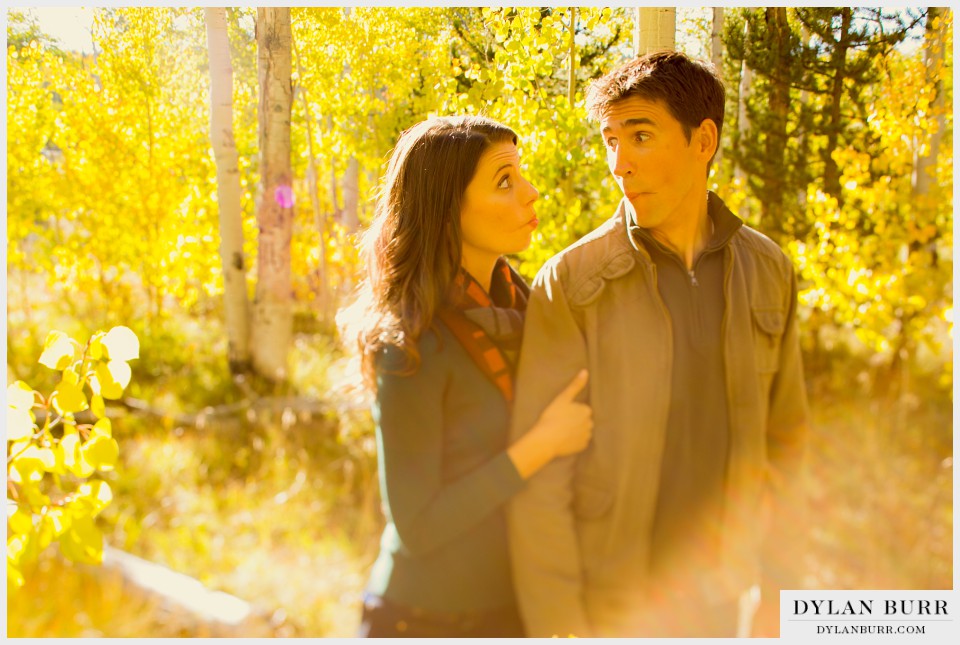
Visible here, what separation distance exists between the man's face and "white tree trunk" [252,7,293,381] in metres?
1.17

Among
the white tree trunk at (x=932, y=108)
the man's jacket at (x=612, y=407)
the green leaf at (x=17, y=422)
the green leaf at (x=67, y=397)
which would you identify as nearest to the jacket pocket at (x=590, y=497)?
the man's jacket at (x=612, y=407)

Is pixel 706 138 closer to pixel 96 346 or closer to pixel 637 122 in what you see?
pixel 637 122

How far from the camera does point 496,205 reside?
6.00ft

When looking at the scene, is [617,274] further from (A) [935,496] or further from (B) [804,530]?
(A) [935,496]

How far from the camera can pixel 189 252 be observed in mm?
2709

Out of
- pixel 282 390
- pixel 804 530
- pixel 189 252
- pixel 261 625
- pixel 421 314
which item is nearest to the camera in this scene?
pixel 421 314

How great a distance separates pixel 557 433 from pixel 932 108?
181 cm

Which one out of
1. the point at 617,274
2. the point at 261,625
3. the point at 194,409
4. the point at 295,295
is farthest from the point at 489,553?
the point at 194,409

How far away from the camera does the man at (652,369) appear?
178 centimetres

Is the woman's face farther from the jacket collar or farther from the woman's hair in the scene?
the jacket collar

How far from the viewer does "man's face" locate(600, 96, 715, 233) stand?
1.78 m

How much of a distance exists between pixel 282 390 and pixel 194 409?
386 mm

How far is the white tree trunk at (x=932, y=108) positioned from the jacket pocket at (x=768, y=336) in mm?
1113

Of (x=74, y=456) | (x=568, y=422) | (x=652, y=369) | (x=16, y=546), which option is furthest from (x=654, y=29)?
(x=16, y=546)
